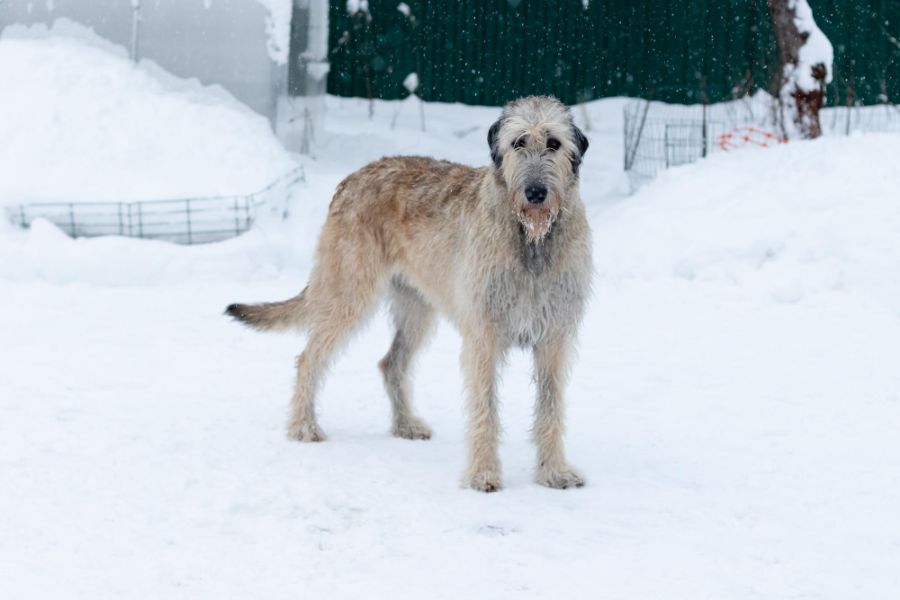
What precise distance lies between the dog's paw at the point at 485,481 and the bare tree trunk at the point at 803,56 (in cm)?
936

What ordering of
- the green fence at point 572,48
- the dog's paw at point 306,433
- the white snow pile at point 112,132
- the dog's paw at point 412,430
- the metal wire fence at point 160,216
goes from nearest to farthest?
the dog's paw at point 306,433 < the dog's paw at point 412,430 < the metal wire fence at point 160,216 < the white snow pile at point 112,132 < the green fence at point 572,48

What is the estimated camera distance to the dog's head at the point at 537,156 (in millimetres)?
4680

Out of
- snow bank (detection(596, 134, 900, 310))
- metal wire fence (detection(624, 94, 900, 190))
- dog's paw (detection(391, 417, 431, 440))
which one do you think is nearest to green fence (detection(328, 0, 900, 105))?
metal wire fence (detection(624, 94, 900, 190))

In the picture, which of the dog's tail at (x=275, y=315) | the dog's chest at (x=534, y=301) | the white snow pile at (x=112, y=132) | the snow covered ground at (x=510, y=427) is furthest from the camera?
the white snow pile at (x=112, y=132)

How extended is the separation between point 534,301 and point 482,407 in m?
0.54

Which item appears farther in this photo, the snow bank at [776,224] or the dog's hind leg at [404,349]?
the snow bank at [776,224]

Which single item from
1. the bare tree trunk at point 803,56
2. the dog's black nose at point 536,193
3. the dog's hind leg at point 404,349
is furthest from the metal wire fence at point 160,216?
the dog's black nose at point 536,193

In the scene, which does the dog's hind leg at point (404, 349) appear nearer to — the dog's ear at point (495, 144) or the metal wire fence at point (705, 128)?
the dog's ear at point (495, 144)

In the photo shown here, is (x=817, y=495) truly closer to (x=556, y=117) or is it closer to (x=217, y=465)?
(x=556, y=117)

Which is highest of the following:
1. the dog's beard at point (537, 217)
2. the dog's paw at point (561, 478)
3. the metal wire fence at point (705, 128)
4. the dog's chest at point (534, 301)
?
the metal wire fence at point (705, 128)

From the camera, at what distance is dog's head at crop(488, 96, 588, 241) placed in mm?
4680

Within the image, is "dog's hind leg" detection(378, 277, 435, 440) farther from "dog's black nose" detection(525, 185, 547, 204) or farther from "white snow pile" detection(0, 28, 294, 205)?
"white snow pile" detection(0, 28, 294, 205)

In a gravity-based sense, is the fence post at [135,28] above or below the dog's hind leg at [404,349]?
above

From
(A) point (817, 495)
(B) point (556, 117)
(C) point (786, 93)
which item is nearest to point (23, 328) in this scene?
(B) point (556, 117)
